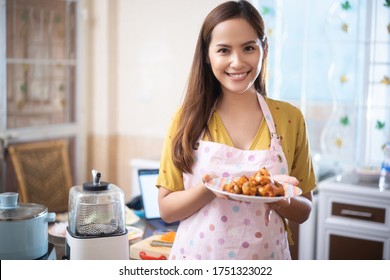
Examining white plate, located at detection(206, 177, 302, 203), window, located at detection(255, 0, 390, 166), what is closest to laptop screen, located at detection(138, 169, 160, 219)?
white plate, located at detection(206, 177, 302, 203)

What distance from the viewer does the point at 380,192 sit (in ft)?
8.47

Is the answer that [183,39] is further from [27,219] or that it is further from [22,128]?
[27,219]

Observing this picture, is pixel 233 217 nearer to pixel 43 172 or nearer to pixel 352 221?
pixel 352 221

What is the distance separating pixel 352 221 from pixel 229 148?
4.96 feet

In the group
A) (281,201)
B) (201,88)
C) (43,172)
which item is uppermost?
(201,88)

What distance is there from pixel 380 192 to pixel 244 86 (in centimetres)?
149

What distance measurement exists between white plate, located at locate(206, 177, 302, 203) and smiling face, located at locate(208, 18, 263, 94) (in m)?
0.21

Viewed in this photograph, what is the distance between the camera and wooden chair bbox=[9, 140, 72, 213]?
10.7ft

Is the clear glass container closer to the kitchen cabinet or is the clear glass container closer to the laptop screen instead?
the laptop screen

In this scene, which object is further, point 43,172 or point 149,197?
point 43,172

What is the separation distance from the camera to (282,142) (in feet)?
4.48

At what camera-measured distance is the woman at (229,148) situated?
51.8 inches

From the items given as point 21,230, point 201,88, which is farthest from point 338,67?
point 21,230
